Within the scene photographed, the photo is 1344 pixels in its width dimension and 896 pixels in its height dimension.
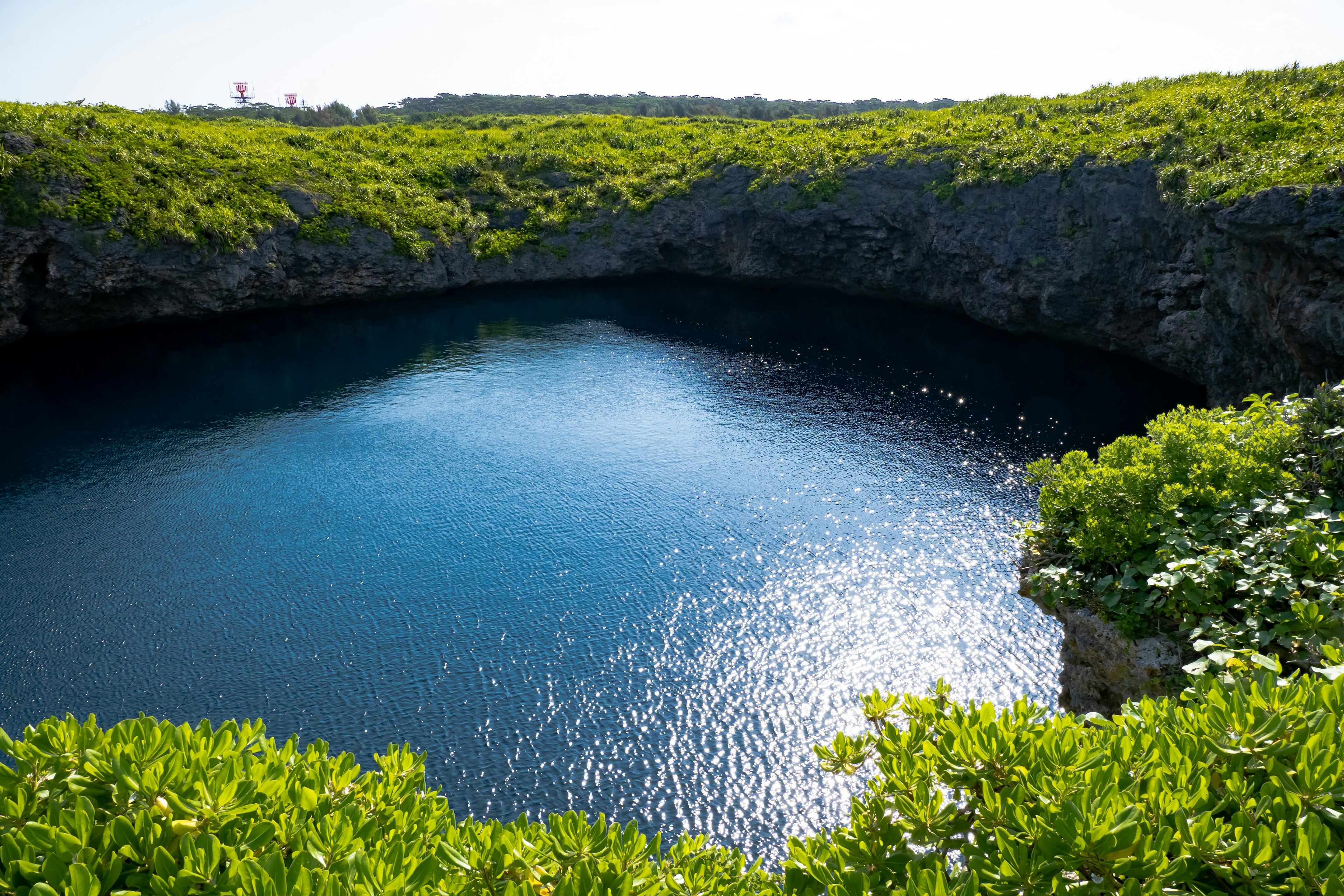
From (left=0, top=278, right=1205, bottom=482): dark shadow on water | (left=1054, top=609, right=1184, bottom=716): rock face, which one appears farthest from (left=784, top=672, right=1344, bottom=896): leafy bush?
(left=0, top=278, right=1205, bottom=482): dark shadow on water

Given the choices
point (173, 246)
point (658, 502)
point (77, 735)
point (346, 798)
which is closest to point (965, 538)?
point (658, 502)

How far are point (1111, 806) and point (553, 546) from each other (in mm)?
13729

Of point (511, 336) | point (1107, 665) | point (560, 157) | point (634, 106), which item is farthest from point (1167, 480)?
point (634, 106)

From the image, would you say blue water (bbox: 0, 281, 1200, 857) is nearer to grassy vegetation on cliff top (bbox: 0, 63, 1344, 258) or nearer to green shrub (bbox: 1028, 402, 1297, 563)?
green shrub (bbox: 1028, 402, 1297, 563)

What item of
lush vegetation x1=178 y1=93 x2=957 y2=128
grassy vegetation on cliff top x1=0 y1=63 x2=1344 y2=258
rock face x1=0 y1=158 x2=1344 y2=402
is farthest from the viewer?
lush vegetation x1=178 y1=93 x2=957 y2=128

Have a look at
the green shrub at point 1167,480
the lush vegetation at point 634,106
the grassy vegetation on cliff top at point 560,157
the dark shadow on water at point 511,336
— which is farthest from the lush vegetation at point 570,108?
the green shrub at point 1167,480

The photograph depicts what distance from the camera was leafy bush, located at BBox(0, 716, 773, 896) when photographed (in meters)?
3.69

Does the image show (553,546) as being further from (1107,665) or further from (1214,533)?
(1214,533)

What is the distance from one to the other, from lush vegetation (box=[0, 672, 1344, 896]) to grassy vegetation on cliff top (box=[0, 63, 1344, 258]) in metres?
18.0

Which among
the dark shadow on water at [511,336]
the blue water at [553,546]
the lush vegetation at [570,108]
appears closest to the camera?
the blue water at [553,546]

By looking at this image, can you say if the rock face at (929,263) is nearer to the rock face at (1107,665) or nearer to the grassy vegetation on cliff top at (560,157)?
the grassy vegetation on cliff top at (560,157)

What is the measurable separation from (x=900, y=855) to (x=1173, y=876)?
50.5 inches

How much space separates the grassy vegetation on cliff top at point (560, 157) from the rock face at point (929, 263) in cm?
81

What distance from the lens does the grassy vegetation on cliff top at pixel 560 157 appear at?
23.8 metres
